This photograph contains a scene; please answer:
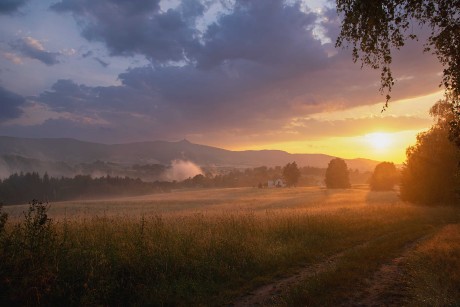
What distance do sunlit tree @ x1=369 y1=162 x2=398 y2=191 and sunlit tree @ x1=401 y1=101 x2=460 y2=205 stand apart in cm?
4635

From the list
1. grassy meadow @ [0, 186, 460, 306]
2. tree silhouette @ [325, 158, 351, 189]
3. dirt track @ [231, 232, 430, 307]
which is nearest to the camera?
dirt track @ [231, 232, 430, 307]

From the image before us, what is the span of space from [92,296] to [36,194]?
411 feet

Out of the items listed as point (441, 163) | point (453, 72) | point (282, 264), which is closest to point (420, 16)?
point (453, 72)

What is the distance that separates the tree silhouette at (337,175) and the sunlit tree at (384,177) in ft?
27.4

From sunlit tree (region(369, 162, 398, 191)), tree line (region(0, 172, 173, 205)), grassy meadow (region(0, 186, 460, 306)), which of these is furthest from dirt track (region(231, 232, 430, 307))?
tree line (region(0, 172, 173, 205))

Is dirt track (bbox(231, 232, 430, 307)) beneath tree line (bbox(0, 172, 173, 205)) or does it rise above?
beneath

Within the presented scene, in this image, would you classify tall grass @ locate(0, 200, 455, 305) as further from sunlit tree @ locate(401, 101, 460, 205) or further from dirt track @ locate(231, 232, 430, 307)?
sunlit tree @ locate(401, 101, 460, 205)

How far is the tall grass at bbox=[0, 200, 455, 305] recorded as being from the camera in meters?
8.14

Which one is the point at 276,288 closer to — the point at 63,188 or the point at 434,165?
the point at 434,165

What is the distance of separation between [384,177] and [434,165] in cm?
4996

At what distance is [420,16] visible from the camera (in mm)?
9039

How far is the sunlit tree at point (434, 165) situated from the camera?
34969 mm

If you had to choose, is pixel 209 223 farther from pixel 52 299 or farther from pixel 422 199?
pixel 422 199

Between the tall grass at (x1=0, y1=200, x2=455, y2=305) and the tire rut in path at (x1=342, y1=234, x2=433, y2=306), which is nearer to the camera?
the tire rut in path at (x1=342, y1=234, x2=433, y2=306)
